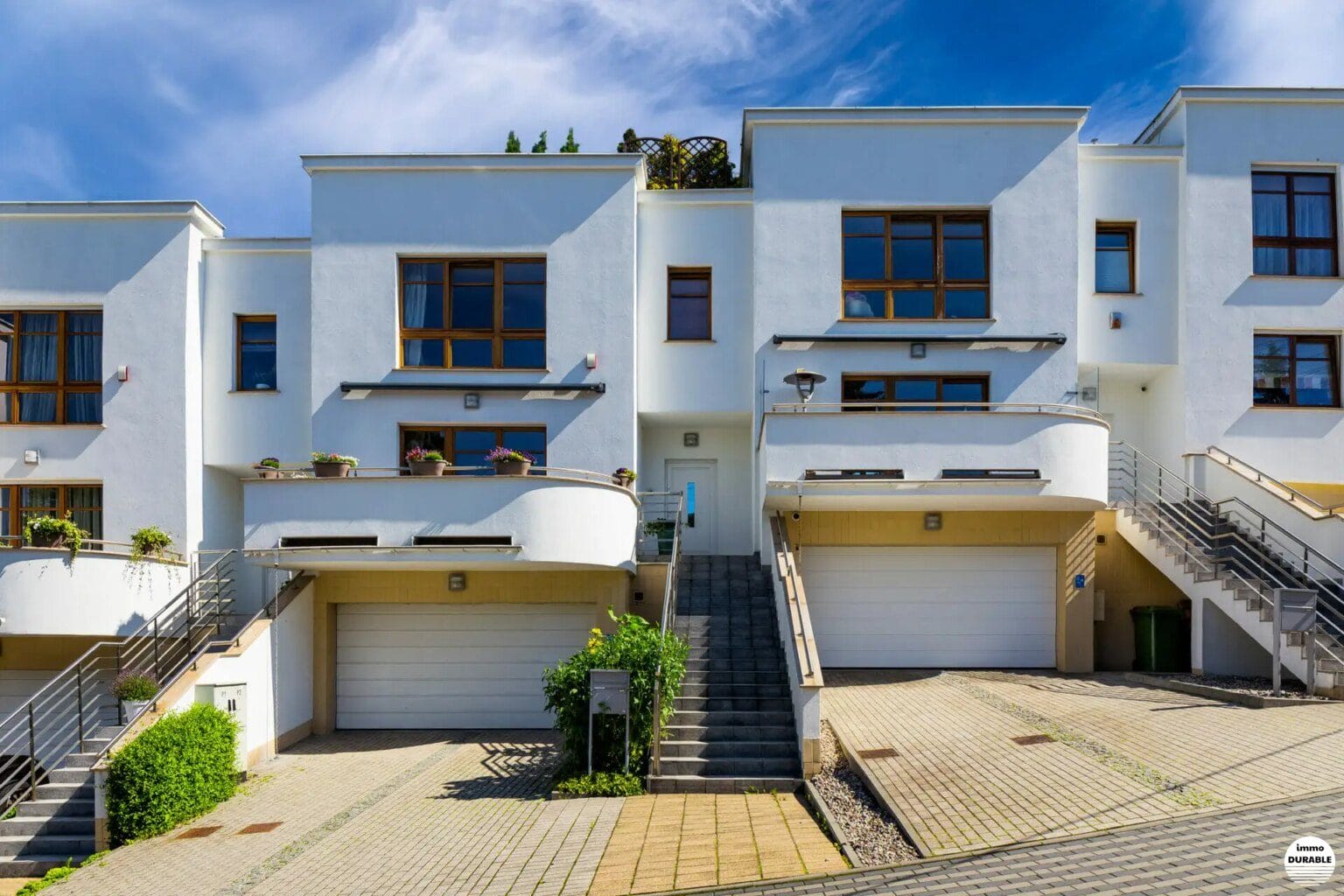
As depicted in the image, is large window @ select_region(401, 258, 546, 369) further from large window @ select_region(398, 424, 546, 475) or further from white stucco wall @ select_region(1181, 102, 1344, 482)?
white stucco wall @ select_region(1181, 102, 1344, 482)

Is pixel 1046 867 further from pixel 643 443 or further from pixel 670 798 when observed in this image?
pixel 643 443

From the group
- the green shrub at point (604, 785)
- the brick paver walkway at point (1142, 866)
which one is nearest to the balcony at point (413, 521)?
the green shrub at point (604, 785)

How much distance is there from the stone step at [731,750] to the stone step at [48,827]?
654 cm

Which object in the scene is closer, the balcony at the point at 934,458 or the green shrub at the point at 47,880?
the green shrub at the point at 47,880

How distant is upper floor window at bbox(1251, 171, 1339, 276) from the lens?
16.9 metres

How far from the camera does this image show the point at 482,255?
1652cm

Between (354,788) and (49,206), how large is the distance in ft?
38.7

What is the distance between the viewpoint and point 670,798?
1040 cm

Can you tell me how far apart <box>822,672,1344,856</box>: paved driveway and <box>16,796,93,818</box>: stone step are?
28.7 ft

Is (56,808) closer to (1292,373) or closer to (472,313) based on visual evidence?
(472,313)

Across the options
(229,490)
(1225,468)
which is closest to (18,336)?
(229,490)

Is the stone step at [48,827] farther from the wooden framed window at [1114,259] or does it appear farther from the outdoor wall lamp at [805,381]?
the wooden framed window at [1114,259]

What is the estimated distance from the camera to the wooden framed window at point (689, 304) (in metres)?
17.2

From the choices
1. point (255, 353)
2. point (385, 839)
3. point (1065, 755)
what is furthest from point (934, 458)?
point (255, 353)
